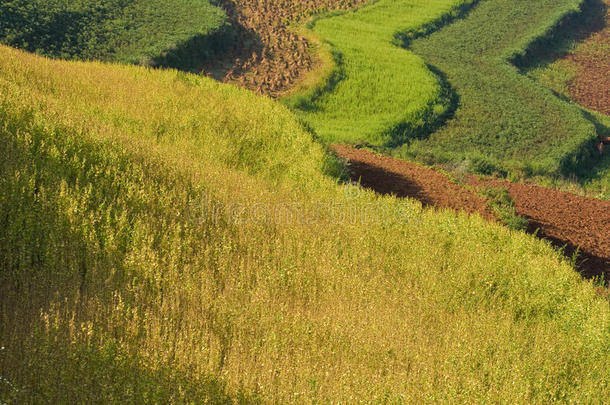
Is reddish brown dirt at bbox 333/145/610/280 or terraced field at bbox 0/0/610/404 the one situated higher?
terraced field at bbox 0/0/610/404

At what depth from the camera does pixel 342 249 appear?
7.44 metres

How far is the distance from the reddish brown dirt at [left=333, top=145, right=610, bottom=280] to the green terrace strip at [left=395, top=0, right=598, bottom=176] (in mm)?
4488

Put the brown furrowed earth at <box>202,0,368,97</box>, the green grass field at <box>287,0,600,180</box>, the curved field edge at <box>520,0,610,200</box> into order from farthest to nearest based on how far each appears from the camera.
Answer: the curved field edge at <box>520,0,610,200</box> → the brown furrowed earth at <box>202,0,368,97</box> → the green grass field at <box>287,0,600,180</box>

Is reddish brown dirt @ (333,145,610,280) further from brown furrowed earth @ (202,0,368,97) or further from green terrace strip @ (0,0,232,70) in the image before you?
green terrace strip @ (0,0,232,70)

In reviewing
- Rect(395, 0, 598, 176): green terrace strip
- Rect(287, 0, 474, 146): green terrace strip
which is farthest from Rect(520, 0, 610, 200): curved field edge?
Rect(287, 0, 474, 146): green terrace strip

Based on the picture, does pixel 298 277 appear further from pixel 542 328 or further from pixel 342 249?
pixel 542 328

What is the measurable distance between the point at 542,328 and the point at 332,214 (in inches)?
135

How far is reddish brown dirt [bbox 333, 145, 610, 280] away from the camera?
35.1 feet

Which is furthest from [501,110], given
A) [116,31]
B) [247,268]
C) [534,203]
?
[247,268]

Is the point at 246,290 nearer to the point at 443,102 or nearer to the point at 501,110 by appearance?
the point at 443,102

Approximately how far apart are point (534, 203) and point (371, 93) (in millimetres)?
13737

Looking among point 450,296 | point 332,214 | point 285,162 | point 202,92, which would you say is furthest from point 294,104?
point 450,296

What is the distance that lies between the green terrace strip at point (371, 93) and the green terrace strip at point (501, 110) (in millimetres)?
1107

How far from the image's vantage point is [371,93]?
84.2ft
